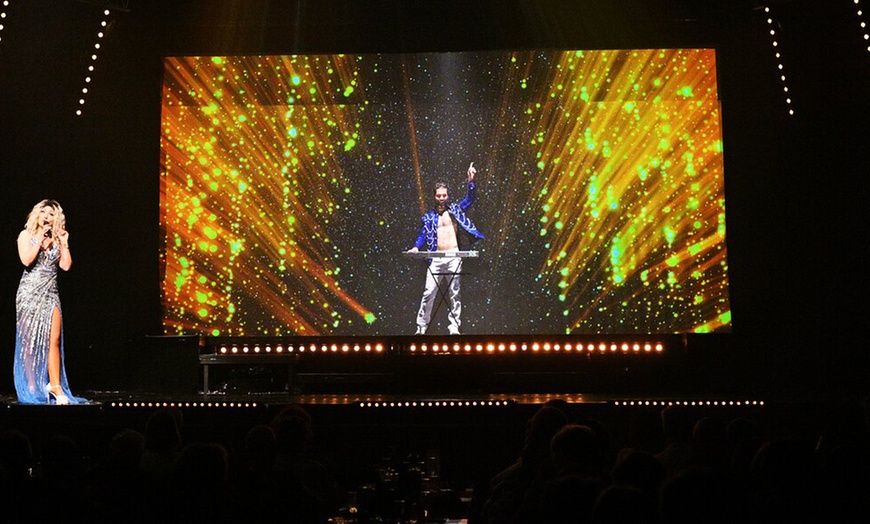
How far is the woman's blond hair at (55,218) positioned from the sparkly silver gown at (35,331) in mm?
241

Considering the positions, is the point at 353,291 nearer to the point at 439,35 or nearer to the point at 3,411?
the point at 439,35

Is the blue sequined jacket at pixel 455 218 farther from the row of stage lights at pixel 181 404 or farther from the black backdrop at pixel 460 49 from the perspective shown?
the row of stage lights at pixel 181 404

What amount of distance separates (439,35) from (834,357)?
505 cm

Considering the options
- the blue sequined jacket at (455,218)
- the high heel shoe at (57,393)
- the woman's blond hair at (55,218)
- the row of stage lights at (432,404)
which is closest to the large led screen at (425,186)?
the blue sequined jacket at (455,218)

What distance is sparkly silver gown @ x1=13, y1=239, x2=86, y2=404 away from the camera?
29.1ft

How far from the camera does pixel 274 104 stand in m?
10.5

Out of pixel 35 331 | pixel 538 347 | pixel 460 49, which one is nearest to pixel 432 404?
pixel 538 347

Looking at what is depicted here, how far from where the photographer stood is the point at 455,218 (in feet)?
34.3

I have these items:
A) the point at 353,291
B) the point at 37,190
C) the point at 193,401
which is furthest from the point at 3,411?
the point at 353,291

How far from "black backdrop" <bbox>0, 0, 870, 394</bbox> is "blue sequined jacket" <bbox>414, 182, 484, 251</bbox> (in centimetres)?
158

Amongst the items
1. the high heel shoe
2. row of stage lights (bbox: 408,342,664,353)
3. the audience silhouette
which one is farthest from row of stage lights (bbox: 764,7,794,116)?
the high heel shoe

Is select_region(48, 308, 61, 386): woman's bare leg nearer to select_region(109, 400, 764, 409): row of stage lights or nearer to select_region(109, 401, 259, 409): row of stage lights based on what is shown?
select_region(109, 401, 259, 409): row of stage lights

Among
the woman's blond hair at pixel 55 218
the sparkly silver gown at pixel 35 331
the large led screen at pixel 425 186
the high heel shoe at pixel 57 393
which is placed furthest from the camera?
the large led screen at pixel 425 186

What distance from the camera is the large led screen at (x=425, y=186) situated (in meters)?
10.2
